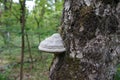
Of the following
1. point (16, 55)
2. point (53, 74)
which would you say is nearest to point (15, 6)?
point (16, 55)

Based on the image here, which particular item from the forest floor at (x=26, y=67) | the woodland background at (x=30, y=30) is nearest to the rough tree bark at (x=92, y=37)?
the forest floor at (x=26, y=67)

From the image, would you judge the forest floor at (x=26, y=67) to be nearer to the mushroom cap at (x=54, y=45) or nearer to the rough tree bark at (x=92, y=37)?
the mushroom cap at (x=54, y=45)

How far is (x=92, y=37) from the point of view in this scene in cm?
121

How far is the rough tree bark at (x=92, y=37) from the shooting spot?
3.96ft

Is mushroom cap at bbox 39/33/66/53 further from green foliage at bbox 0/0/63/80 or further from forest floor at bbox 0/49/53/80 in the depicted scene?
green foliage at bbox 0/0/63/80

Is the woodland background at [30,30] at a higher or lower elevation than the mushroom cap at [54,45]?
lower

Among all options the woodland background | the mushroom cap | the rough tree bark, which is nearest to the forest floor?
the woodland background


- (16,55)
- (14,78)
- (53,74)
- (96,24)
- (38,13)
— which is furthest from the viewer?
(16,55)

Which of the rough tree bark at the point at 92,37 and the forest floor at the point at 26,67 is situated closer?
the rough tree bark at the point at 92,37

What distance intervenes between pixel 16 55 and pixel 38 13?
1.43m

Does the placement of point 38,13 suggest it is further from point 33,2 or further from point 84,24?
point 84,24

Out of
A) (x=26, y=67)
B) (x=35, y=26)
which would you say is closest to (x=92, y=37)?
(x=26, y=67)

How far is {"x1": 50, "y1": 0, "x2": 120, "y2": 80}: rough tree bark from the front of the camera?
121cm

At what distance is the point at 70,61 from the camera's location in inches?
50.9
